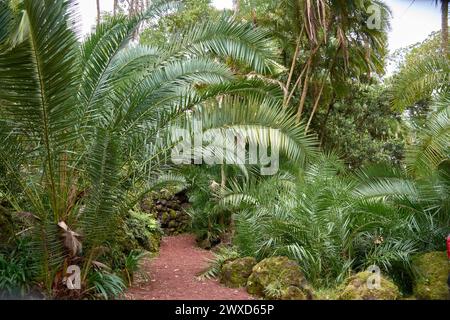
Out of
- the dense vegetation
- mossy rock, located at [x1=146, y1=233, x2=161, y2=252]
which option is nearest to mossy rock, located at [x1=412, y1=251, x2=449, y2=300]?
the dense vegetation

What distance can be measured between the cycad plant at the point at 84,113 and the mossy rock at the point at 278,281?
145 cm

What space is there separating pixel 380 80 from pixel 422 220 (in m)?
12.0

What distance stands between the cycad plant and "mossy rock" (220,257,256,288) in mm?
1592

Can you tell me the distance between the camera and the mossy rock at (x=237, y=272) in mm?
5355

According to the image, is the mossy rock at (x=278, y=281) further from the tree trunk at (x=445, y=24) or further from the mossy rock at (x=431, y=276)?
the tree trunk at (x=445, y=24)

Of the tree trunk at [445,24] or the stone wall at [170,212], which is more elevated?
the tree trunk at [445,24]

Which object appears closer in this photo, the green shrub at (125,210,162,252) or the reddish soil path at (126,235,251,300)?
the reddish soil path at (126,235,251,300)

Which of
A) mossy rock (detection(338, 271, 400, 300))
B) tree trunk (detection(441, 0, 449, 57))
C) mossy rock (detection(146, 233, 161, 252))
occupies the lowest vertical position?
mossy rock (detection(146, 233, 161, 252))

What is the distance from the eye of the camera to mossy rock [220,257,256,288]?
17.6 feet

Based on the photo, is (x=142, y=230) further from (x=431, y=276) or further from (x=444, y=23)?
(x=444, y=23)

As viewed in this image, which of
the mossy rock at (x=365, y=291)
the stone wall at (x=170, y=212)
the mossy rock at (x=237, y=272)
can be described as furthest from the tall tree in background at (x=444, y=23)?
the stone wall at (x=170, y=212)

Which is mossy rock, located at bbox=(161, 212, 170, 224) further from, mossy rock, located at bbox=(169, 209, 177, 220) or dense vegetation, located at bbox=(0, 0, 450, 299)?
dense vegetation, located at bbox=(0, 0, 450, 299)
